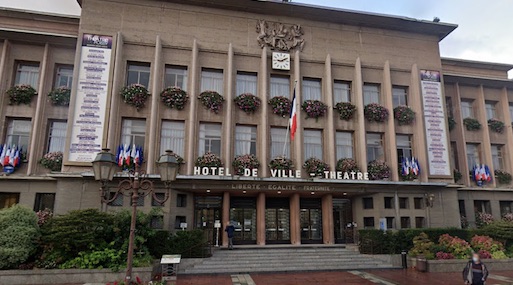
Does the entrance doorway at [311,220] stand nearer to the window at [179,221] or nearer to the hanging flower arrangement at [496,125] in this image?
the window at [179,221]

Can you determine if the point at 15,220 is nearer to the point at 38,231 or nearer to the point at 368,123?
the point at 38,231

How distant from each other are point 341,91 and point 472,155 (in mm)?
11144

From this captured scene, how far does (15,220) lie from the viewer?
13844 mm

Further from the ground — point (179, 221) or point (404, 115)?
point (404, 115)

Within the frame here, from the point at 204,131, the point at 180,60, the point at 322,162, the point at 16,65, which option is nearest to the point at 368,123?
the point at 322,162

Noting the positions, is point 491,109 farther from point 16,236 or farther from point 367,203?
point 16,236

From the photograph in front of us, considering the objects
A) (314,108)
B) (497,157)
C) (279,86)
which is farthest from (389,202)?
(497,157)

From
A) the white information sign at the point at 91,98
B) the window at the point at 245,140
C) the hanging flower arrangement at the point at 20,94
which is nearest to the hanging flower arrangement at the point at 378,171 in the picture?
the window at the point at 245,140

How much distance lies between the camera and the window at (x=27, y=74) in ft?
66.2

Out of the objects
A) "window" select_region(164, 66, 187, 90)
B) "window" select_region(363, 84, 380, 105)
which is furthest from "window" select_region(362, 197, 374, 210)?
"window" select_region(164, 66, 187, 90)

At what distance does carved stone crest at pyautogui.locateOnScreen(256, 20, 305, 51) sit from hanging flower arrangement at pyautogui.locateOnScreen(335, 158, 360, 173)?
7.63 meters

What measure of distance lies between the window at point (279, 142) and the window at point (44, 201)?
40.9 ft

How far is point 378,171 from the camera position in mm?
20531

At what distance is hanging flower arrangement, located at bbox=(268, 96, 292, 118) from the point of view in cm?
2078
